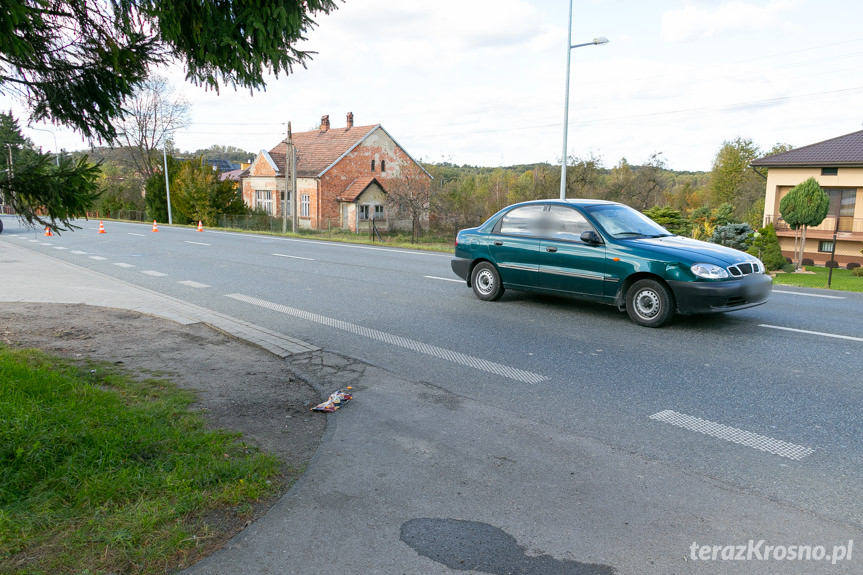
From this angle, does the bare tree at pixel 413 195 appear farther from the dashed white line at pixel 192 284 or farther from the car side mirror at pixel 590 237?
the car side mirror at pixel 590 237

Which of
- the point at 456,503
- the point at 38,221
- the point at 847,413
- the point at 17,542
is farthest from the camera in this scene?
the point at 38,221

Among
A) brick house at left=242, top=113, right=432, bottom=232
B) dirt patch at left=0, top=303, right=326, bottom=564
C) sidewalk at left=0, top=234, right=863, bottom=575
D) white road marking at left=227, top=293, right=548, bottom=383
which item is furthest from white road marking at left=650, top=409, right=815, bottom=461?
brick house at left=242, top=113, right=432, bottom=232

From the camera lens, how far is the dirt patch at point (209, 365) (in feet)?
13.7

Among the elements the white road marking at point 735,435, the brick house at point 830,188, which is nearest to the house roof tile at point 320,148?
the brick house at point 830,188

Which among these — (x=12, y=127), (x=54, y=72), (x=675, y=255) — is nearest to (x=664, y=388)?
(x=675, y=255)

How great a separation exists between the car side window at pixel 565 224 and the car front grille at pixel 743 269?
194cm

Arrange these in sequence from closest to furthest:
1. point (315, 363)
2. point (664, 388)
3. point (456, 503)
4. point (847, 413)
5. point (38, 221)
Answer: point (456, 503)
point (847, 413)
point (38, 221)
point (664, 388)
point (315, 363)

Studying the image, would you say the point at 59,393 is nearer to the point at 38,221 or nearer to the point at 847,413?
the point at 38,221

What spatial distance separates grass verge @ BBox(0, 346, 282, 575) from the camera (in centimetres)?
277

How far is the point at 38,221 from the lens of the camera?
512cm

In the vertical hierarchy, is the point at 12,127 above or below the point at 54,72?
below

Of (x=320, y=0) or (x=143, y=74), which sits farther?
(x=143, y=74)

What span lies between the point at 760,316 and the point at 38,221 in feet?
29.7

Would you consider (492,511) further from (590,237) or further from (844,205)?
(844,205)
